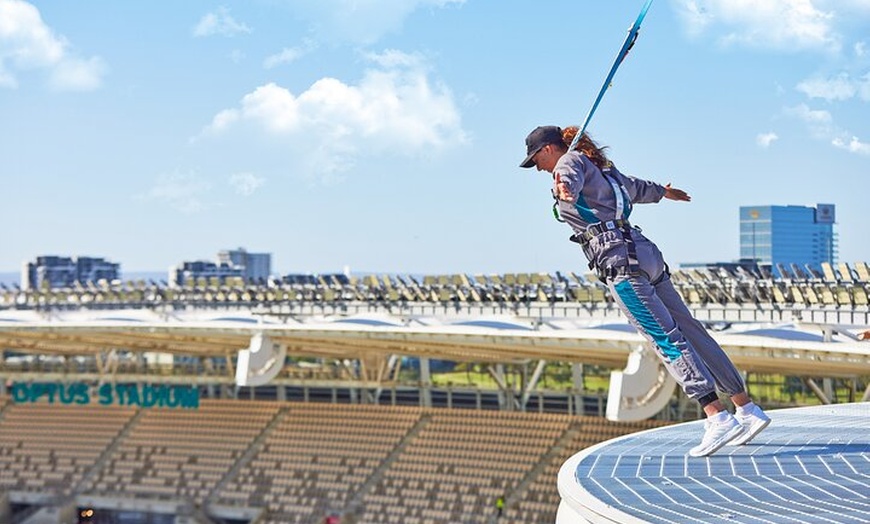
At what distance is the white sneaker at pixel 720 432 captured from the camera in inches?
375

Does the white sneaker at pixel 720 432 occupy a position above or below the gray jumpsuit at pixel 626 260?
below

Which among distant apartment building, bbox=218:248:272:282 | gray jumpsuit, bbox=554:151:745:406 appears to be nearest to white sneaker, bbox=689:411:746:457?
gray jumpsuit, bbox=554:151:745:406

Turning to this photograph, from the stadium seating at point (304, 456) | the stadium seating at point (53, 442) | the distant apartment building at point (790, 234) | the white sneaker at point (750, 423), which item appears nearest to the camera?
the white sneaker at point (750, 423)

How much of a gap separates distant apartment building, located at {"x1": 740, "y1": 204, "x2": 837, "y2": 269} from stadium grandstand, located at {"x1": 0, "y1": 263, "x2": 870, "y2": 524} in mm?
113076

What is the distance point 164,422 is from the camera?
46938 mm

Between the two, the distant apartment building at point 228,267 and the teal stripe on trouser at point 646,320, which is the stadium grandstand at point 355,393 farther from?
the distant apartment building at point 228,267

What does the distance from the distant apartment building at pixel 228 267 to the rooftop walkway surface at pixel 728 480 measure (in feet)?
233

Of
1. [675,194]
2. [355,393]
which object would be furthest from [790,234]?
[675,194]

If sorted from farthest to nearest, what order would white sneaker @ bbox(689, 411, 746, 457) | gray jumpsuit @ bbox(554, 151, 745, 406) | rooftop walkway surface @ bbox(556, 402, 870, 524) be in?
white sneaker @ bbox(689, 411, 746, 457)
gray jumpsuit @ bbox(554, 151, 745, 406)
rooftop walkway surface @ bbox(556, 402, 870, 524)

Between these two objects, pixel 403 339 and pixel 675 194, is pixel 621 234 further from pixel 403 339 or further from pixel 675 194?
pixel 403 339

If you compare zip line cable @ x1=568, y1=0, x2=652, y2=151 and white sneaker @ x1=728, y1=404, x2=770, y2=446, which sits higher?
zip line cable @ x1=568, y1=0, x2=652, y2=151

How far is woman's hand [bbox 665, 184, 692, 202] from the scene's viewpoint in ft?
32.4

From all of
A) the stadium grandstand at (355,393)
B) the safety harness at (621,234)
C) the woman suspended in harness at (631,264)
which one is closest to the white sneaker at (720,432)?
the woman suspended in harness at (631,264)

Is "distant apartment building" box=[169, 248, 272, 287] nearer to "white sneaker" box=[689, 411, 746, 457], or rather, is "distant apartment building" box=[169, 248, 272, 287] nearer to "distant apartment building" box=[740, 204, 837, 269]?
"distant apartment building" box=[740, 204, 837, 269]
